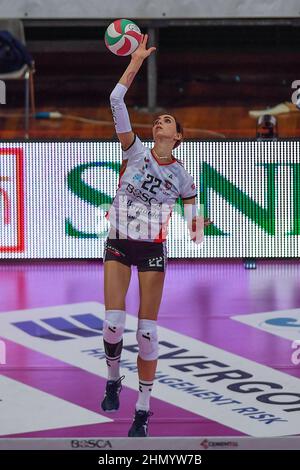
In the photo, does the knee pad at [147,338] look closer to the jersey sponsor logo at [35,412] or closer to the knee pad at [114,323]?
the knee pad at [114,323]

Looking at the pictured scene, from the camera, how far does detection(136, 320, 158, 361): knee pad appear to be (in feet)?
25.1

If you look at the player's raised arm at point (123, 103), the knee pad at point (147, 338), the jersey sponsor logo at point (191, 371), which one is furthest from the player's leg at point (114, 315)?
the player's raised arm at point (123, 103)

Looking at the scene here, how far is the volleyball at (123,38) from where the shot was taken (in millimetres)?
7895

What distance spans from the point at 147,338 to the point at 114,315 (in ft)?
0.84

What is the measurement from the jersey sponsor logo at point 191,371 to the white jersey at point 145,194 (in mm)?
1174

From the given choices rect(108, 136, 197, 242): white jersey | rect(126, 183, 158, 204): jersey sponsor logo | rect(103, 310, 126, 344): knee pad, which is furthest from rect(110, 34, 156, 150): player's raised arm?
rect(103, 310, 126, 344): knee pad

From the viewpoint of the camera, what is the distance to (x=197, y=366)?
8.94 m

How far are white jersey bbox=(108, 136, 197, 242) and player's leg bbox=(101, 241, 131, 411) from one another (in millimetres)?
Answer: 184

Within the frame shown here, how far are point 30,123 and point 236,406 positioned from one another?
8950 mm
